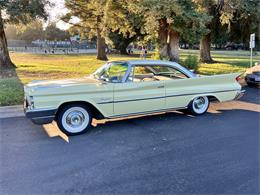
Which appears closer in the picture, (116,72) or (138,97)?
(138,97)

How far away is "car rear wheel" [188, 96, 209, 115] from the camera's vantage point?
21.8 ft

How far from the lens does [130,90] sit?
5719 millimetres

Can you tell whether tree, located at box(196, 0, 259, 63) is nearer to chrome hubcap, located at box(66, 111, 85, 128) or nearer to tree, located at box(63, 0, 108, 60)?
tree, located at box(63, 0, 108, 60)

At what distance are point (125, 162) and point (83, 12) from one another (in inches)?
1044

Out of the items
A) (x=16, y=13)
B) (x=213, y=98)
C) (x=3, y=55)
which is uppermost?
(x=16, y=13)

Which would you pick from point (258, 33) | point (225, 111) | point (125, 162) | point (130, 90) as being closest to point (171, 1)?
point (225, 111)

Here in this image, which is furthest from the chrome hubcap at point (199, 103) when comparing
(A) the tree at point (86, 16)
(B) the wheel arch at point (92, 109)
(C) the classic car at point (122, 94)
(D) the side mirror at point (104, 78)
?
(A) the tree at point (86, 16)

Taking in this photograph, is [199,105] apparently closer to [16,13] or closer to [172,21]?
[172,21]

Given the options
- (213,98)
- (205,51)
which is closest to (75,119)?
(213,98)

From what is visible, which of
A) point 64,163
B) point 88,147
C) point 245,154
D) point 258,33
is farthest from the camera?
point 258,33

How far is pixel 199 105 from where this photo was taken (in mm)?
6797

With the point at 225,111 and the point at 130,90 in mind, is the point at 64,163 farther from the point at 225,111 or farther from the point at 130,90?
the point at 225,111

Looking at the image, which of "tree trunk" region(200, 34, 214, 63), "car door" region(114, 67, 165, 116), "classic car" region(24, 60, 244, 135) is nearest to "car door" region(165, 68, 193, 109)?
"classic car" region(24, 60, 244, 135)

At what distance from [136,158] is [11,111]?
14.8 ft
